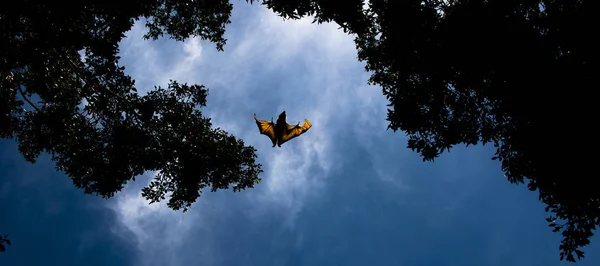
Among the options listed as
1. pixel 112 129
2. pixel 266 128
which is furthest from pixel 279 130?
pixel 112 129

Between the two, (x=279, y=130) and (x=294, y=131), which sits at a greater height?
(x=294, y=131)

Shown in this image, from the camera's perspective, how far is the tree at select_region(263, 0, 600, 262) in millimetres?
9312

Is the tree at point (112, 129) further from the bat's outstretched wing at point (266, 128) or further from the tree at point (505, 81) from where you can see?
the tree at point (505, 81)

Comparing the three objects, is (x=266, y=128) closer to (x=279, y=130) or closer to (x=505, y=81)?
(x=279, y=130)

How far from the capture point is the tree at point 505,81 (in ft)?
30.6

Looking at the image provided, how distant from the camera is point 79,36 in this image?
421 inches

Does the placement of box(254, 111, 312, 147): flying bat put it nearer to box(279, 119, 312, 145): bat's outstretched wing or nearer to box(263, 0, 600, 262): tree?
box(279, 119, 312, 145): bat's outstretched wing

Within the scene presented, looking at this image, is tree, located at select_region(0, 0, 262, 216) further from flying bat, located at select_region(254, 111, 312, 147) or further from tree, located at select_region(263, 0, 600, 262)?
tree, located at select_region(263, 0, 600, 262)

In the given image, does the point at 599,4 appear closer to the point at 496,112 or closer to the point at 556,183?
the point at 496,112

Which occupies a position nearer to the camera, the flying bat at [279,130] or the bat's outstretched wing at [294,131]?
the flying bat at [279,130]

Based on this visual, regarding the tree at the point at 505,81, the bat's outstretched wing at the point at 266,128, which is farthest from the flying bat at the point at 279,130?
the tree at the point at 505,81

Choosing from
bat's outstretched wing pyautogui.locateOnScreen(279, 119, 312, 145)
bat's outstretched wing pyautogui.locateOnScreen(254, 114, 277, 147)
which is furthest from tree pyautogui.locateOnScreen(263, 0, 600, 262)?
bat's outstretched wing pyautogui.locateOnScreen(254, 114, 277, 147)

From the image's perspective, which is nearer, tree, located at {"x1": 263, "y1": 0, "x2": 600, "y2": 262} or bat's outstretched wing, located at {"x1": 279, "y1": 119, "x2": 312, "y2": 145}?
tree, located at {"x1": 263, "y1": 0, "x2": 600, "y2": 262}

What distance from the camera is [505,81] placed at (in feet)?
33.9
